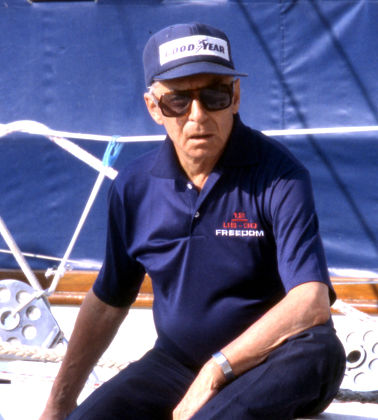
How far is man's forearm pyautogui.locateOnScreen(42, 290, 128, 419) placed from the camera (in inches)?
68.7

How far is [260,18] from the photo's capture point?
3.42 m

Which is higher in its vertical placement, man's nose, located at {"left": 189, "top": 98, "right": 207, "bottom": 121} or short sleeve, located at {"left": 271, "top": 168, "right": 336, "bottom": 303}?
man's nose, located at {"left": 189, "top": 98, "right": 207, "bottom": 121}

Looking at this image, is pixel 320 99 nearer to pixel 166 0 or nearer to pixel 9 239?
pixel 166 0

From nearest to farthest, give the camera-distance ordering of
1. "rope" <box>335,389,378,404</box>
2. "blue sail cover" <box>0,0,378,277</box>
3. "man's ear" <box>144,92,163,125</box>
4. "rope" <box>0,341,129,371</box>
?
1. "man's ear" <box>144,92,163,125</box>
2. "rope" <box>335,389,378,404</box>
3. "rope" <box>0,341,129,371</box>
4. "blue sail cover" <box>0,0,378,277</box>

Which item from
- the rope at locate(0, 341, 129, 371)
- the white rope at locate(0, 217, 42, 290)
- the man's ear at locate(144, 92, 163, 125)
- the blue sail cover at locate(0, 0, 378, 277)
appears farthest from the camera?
the blue sail cover at locate(0, 0, 378, 277)

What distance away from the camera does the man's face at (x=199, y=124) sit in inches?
60.9

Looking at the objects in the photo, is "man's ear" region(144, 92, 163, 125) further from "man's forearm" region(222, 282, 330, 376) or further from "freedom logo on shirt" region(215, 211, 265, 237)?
"man's forearm" region(222, 282, 330, 376)

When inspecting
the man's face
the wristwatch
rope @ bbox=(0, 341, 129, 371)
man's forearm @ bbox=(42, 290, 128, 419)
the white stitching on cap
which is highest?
the white stitching on cap

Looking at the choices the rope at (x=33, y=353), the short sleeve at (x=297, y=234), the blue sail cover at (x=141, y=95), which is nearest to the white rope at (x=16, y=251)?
the blue sail cover at (x=141, y=95)

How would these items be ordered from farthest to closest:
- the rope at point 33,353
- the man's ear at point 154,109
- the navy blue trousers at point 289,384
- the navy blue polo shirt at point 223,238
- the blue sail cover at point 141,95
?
1. the blue sail cover at point 141,95
2. the rope at point 33,353
3. the man's ear at point 154,109
4. the navy blue polo shirt at point 223,238
5. the navy blue trousers at point 289,384

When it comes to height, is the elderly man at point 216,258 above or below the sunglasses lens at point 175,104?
below

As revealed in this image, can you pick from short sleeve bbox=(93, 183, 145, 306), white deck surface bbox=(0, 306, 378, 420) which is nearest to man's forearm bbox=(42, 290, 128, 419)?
short sleeve bbox=(93, 183, 145, 306)

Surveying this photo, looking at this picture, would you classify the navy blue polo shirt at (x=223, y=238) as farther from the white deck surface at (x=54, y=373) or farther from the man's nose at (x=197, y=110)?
the white deck surface at (x=54, y=373)

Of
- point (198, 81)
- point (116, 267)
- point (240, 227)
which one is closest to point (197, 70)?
point (198, 81)
